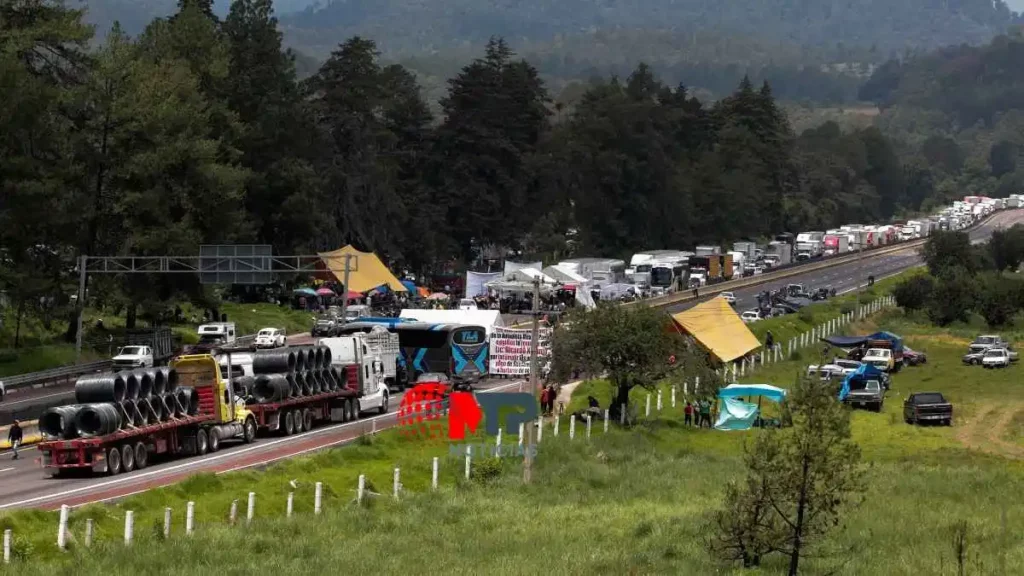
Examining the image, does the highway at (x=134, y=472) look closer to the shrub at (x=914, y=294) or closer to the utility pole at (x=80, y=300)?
the utility pole at (x=80, y=300)

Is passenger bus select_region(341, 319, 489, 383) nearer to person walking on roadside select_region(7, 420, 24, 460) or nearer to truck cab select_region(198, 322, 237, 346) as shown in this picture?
truck cab select_region(198, 322, 237, 346)

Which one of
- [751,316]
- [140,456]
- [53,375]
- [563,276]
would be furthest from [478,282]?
[140,456]

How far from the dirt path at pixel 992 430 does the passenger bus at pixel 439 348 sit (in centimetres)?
2284

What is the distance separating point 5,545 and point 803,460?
16056 millimetres

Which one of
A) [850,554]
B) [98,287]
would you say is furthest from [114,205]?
[850,554]

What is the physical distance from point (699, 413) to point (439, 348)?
16.4 metres

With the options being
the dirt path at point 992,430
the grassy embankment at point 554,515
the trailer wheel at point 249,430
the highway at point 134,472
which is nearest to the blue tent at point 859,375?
the dirt path at point 992,430

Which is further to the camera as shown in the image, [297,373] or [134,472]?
[297,373]

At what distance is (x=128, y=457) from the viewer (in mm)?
49250

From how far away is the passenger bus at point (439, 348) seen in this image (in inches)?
3083

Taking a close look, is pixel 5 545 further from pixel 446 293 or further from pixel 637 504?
pixel 446 293

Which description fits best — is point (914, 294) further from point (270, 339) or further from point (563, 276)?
point (270, 339)

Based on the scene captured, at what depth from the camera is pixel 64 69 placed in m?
85.2

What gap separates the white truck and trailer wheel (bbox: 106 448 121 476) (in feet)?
55.5
